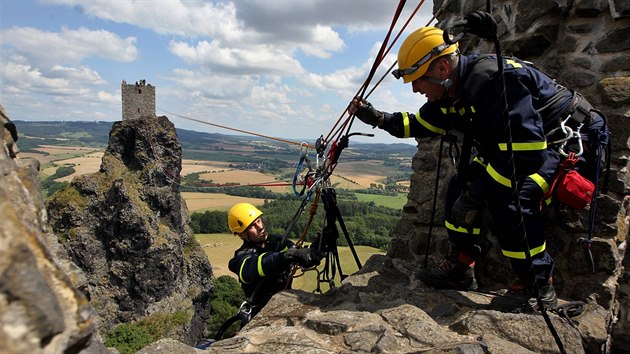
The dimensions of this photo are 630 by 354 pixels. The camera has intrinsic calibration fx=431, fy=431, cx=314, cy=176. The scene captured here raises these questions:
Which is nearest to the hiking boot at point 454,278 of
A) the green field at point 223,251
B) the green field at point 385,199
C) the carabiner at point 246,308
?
the carabiner at point 246,308

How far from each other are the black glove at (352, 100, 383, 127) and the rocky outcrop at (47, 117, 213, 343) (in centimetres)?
4679

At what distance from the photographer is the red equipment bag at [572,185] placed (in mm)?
3496

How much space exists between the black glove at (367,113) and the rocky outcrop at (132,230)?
153ft

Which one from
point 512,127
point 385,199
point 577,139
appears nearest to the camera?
point 512,127

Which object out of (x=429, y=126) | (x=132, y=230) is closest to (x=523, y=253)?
(x=429, y=126)

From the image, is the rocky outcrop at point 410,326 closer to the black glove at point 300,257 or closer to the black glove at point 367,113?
the black glove at point 300,257

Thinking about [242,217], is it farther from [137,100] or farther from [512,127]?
[137,100]

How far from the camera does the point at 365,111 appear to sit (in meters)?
4.81

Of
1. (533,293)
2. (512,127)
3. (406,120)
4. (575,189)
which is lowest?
(533,293)

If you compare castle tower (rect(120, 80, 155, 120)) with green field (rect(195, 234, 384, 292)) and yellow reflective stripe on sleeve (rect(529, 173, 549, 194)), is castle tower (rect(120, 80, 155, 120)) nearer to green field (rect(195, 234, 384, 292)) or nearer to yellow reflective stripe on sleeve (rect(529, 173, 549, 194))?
green field (rect(195, 234, 384, 292))

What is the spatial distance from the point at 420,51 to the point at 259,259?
264 centimetres

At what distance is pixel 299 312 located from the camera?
159 inches

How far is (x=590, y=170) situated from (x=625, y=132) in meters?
0.64

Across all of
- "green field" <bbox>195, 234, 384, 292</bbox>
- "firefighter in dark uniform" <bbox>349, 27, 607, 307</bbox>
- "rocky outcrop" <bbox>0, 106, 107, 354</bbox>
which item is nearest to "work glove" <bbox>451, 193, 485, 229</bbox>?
"firefighter in dark uniform" <bbox>349, 27, 607, 307</bbox>
